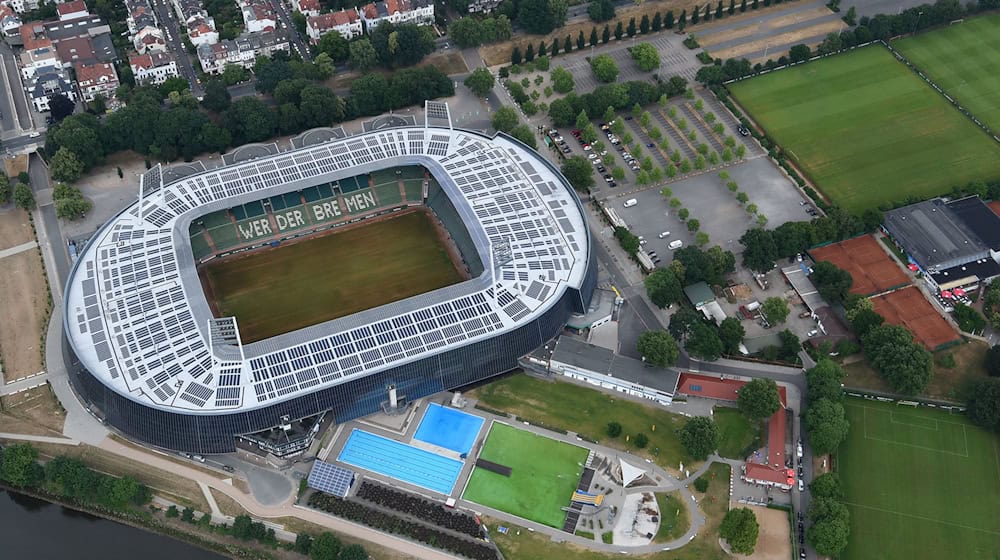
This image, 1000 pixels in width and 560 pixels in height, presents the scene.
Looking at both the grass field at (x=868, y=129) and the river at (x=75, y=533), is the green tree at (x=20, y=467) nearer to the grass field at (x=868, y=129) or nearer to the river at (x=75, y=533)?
the river at (x=75, y=533)

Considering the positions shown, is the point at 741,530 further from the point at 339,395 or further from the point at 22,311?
the point at 22,311

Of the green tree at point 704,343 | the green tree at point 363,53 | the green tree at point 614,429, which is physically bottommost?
the green tree at point 614,429

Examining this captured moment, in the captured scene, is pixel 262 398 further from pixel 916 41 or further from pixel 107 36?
pixel 916 41

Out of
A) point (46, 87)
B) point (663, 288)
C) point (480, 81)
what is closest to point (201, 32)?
point (46, 87)

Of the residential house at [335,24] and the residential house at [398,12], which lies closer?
the residential house at [335,24]

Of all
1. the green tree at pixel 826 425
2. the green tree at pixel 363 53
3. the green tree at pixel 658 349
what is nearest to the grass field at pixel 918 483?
the green tree at pixel 826 425

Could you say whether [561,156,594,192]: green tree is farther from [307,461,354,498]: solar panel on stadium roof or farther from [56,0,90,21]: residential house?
[56,0,90,21]: residential house

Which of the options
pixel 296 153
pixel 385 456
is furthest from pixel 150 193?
pixel 385 456
